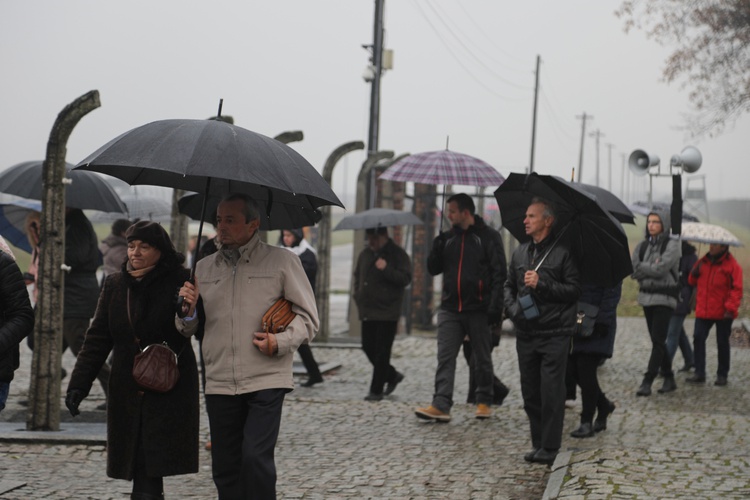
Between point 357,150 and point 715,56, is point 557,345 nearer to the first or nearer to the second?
point 357,150

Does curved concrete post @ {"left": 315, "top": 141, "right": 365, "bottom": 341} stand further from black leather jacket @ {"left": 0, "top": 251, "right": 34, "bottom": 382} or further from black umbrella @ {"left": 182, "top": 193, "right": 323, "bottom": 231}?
black leather jacket @ {"left": 0, "top": 251, "right": 34, "bottom": 382}

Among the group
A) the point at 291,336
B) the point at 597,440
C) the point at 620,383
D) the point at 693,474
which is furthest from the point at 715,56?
the point at 291,336

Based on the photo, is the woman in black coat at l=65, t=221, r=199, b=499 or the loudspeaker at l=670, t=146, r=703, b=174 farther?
the loudspeaker at l=670, t=146, r=703, b=174

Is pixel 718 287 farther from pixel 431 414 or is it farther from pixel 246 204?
pixel 246 204

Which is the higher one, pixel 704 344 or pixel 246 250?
pixel 246 250

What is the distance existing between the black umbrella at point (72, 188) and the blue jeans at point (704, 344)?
660 centimetres

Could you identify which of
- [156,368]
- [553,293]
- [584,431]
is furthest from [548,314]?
[156,368]

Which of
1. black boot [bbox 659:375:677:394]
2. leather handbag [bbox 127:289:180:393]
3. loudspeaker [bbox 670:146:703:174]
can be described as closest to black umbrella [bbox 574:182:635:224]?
black boot [bbox 659:375:677:394]

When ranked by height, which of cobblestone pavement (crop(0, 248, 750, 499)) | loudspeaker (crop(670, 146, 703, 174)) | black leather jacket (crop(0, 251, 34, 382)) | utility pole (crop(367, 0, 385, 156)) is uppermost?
utility pole (crop(367, 0, 385, 156))

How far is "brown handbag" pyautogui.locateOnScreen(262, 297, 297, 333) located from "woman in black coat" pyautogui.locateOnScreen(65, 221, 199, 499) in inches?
17.6

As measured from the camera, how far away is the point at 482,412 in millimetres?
9812

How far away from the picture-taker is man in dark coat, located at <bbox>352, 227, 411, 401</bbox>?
11.2 m

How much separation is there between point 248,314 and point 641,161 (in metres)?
11.7

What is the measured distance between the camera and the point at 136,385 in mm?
5590
